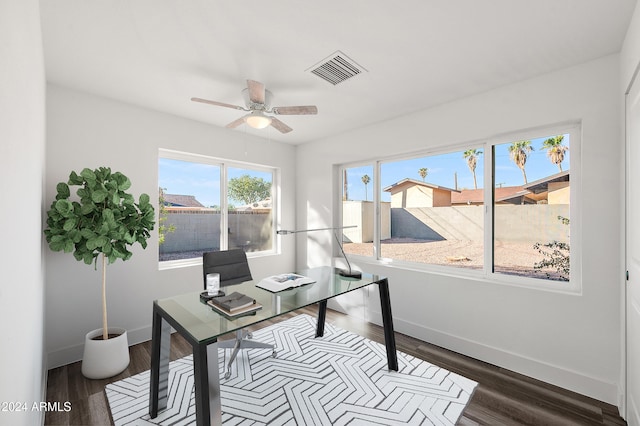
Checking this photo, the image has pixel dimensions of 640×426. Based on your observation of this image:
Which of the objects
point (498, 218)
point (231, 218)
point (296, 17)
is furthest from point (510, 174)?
point (231, 218)

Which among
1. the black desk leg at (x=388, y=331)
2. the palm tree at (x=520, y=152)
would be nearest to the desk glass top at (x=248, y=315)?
the black desk leg at (x=388, y=331)

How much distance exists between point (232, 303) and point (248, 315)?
0.50ft

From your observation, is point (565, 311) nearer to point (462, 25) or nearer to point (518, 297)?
point (518, 297)

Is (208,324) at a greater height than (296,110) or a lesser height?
lesser

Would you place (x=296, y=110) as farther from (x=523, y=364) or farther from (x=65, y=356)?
(x=65, y=356)

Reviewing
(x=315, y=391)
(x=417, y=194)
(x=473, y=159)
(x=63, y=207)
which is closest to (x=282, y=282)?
(x=315, y=391)

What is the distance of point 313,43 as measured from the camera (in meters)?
1.91

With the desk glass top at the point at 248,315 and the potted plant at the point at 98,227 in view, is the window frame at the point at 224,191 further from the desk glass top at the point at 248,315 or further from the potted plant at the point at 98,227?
the desk glass top at the point at 248,315

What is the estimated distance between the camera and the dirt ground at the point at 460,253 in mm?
2527

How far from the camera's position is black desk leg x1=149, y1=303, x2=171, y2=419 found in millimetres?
1795

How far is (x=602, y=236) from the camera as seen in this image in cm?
205

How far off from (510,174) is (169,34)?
2.97 meters

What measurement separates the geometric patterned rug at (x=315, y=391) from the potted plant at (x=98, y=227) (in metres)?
0.27

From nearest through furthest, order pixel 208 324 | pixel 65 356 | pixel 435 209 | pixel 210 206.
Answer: pixel 208 324 < pixel 65 356 < pixel 435 209 < pixel 210 206
